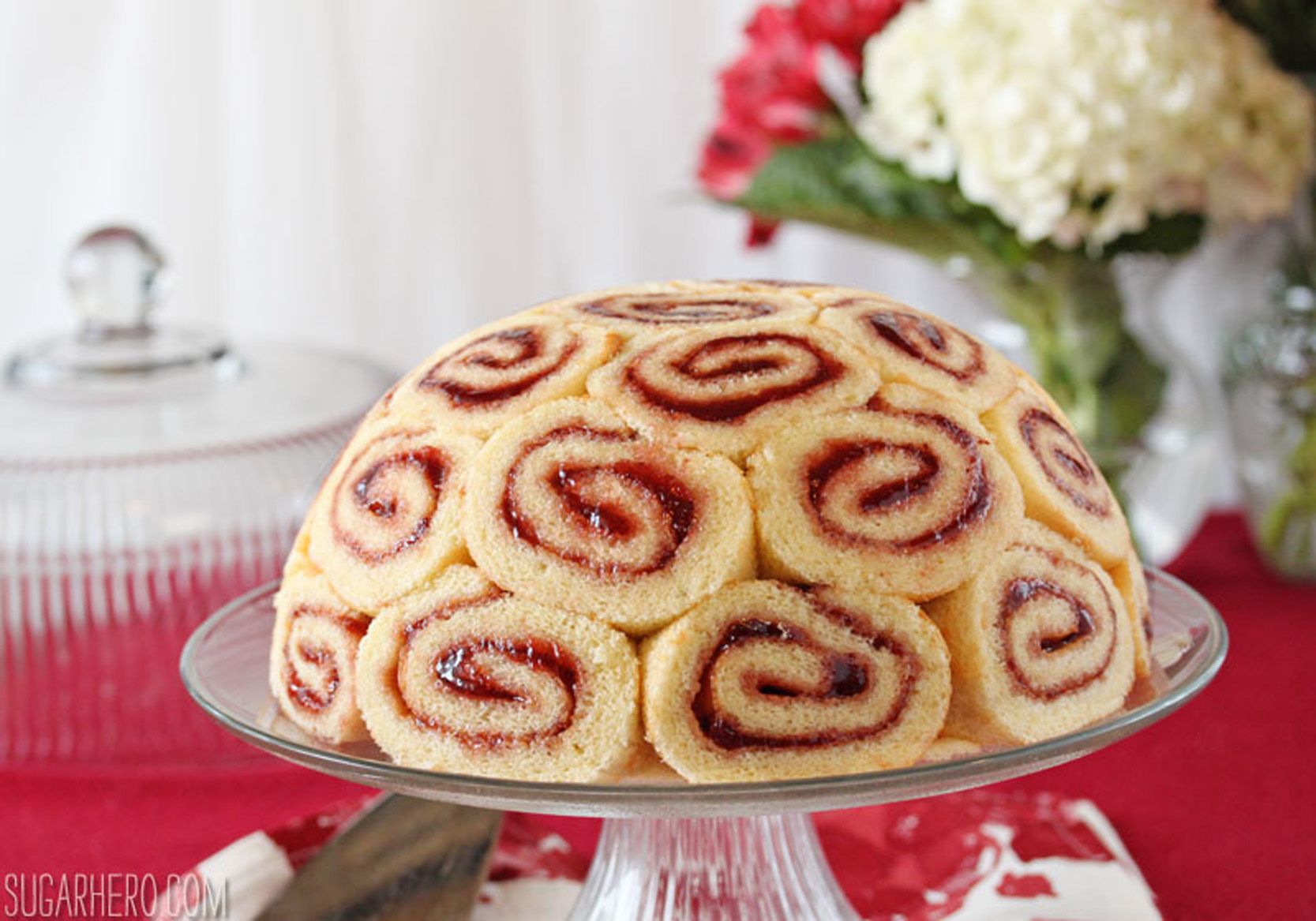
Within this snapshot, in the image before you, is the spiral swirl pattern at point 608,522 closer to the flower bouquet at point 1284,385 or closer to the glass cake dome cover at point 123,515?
the glass cake dome cover at point 123,515

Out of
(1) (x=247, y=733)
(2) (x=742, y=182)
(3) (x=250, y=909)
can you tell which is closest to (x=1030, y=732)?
(1) (x=247, y=733)

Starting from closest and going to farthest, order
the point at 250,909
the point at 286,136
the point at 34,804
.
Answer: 1. the point at 250,909
2. the point at 34,804
3. the point at 286,136

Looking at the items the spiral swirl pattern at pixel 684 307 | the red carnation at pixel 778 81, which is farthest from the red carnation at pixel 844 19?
the spiral swirl pattern at pixel 684 307

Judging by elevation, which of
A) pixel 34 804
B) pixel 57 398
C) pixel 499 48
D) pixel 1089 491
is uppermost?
pixel 499 48

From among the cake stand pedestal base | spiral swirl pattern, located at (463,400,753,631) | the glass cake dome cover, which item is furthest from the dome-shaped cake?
the glass cake dome cover

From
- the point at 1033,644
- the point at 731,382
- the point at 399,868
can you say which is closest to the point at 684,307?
the point at 731,382

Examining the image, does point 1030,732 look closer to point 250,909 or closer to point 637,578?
point 637,578

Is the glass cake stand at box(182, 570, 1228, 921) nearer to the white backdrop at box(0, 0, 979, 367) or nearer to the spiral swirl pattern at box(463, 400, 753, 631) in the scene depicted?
the spiral swirl pattern at box(463, 400, 753, 631)
